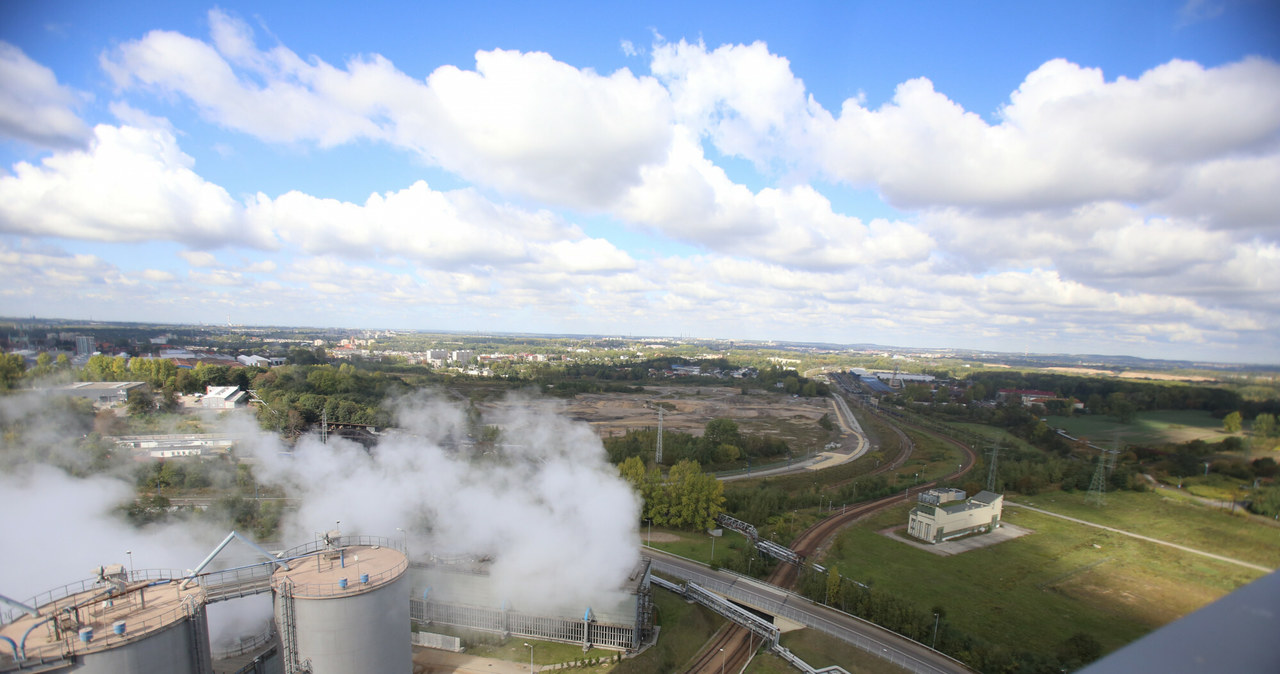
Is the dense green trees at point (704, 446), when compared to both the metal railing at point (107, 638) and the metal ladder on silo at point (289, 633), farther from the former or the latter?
the metal railing at point (107, 638)

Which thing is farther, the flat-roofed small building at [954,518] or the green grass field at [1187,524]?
the flat-roofed small building at [954,518]

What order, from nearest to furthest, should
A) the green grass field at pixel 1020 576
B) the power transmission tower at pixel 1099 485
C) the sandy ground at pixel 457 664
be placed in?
the sandy ground at pixel 457 664 → the power transmission tower at pixel 1099 485 → the green grass field at pixel 1020 576

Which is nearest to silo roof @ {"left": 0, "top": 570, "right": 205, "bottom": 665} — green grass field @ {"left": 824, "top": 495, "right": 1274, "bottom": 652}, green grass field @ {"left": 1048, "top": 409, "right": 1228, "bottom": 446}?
green grass field @ {"left": 1048, "top": 409, "right": 1228, "bottom": 446}

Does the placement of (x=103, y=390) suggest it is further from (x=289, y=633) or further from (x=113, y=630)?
(x=289, y=633)

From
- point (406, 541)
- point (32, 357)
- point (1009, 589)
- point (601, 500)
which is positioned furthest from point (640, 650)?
point (32, 357)

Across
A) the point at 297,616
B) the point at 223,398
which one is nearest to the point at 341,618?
the point at 297,616

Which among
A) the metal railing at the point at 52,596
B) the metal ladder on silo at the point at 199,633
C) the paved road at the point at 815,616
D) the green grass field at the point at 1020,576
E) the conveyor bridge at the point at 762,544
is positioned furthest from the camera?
the conveyor bridge at the point at 762,544

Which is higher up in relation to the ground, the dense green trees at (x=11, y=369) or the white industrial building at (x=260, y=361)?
the dense green trees at (x=11, y=369)

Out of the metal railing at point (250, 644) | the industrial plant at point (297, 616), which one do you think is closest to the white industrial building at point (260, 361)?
the industrial plant at point (297, 616)
